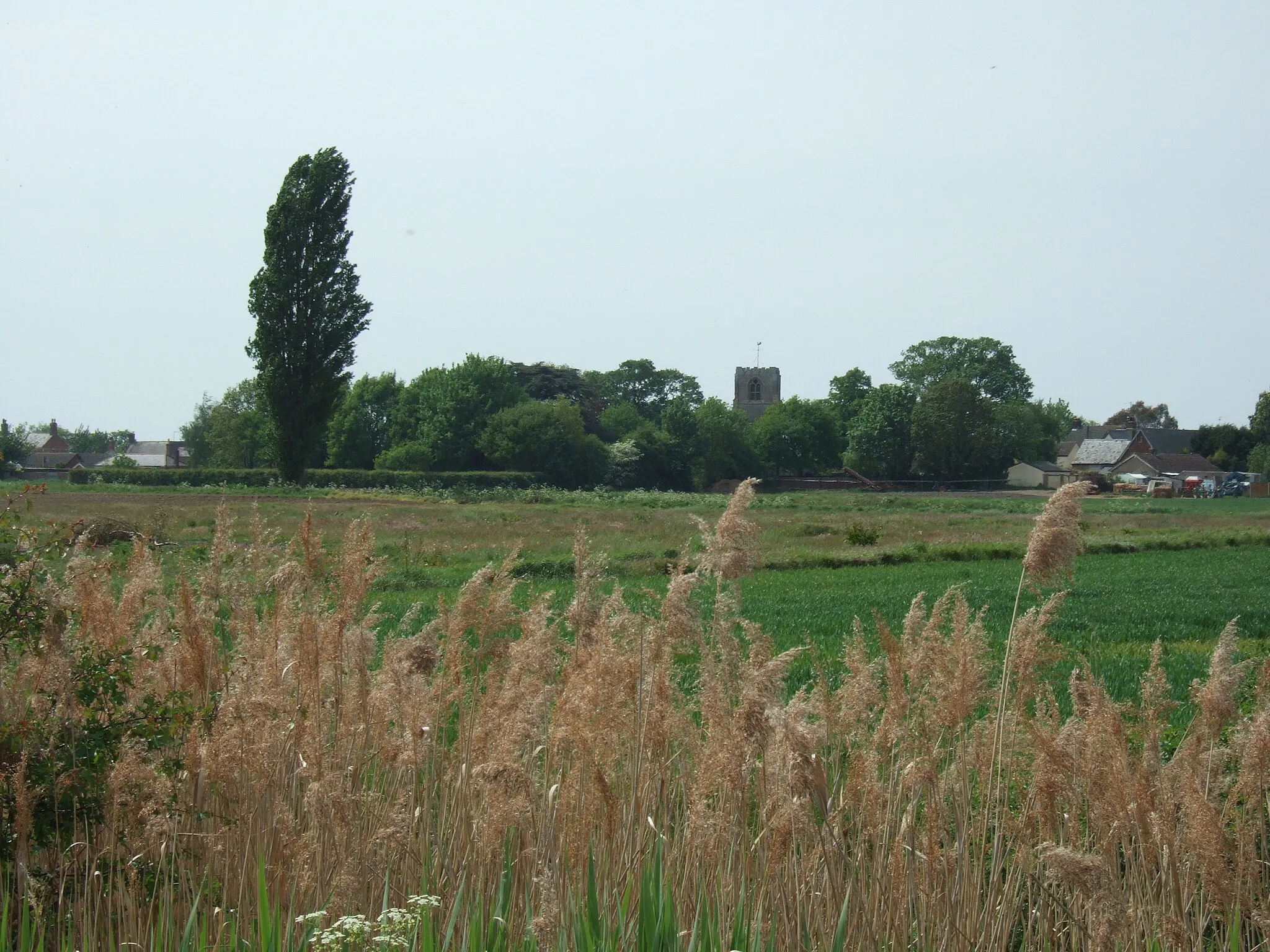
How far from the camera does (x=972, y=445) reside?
89.2 metres

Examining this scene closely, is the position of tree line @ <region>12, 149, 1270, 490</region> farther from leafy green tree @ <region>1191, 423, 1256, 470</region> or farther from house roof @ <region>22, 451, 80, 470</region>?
house roof @ <region>22, 451, 80, 470</region>

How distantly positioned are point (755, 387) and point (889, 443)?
164 feet

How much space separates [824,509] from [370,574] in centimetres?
5535

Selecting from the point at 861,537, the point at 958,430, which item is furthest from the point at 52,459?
the point at 861,537

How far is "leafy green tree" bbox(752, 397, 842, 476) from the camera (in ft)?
326

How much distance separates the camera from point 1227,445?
108m

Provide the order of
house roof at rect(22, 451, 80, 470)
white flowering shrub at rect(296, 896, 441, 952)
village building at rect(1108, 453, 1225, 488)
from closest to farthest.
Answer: white flowering shrub at rect(296, 896, 441, 952), village building at rect(1108, 453, 1225, 488), house roof at rect(22, 451, 80, 470)

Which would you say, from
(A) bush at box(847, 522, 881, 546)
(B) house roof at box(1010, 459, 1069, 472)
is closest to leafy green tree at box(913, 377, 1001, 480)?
(B) house roof at box(1010, 459, 1069, 472)

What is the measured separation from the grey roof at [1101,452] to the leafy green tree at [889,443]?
34652 mm

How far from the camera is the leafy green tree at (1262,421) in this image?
101 metres

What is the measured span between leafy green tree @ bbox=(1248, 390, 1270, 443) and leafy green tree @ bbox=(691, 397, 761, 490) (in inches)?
1903

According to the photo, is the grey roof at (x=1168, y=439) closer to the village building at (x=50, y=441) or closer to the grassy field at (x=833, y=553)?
the grassy field at (x=833, y=553)

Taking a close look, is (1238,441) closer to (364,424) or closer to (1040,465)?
(1040,465)

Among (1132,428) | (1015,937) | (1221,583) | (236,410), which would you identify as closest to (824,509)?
(1221,583)
